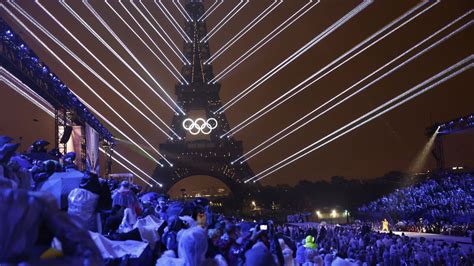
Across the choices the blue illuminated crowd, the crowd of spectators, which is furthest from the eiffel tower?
the blue illuminated crowd

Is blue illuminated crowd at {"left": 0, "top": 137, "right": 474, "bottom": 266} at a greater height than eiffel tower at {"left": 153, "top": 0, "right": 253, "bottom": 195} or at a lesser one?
lesser

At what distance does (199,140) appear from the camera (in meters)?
59.2

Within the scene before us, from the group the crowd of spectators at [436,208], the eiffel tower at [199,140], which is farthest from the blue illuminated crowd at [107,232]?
the eiffel tower at [199,140]

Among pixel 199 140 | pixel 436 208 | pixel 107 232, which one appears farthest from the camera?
pixel 199 140

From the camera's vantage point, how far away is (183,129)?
187 feet

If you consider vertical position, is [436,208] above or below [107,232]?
above

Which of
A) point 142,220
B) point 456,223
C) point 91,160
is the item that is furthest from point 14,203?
point 456,223

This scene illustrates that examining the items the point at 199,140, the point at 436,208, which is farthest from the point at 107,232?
the point at 199,140

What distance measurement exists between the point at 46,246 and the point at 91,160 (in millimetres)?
22980

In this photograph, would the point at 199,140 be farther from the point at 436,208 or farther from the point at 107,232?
the point at 107,232

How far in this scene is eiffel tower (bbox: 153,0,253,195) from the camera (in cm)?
5631

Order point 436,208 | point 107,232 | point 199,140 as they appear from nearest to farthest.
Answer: point 107,232 → point 436,208 → point 199,140

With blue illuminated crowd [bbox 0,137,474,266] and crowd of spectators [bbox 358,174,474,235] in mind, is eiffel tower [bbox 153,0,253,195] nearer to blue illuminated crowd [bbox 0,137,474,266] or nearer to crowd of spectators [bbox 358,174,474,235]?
crowd of spectators [bbox 358,174,474,235]

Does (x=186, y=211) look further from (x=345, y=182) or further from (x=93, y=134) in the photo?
(x=345, y=182)
